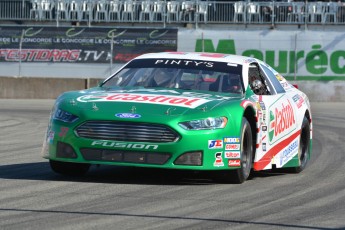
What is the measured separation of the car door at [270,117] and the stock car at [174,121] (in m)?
0.01

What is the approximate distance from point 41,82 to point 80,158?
21188 mm

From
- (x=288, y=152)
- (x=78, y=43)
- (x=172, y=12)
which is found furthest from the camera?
(x=172, y=12)

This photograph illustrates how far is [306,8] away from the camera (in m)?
34.8

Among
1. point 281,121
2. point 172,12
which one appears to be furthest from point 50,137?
point 172,12

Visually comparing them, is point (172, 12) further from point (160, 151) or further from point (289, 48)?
point (160, 151)

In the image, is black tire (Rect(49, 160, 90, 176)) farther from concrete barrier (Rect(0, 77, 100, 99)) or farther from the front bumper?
concrete barrier (Rect(0, 77, 100, 99))

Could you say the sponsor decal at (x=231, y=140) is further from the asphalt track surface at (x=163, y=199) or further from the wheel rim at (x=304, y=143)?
the wheel rim at (x=304, y=143)

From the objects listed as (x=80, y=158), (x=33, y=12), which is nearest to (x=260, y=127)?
(x=80, y=158)

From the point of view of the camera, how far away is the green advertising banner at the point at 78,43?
32594 millimetres

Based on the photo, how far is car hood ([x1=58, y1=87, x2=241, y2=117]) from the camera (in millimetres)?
8961

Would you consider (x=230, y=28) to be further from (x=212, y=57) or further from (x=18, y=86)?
(x=212, y=57)

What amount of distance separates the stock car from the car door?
0.01m

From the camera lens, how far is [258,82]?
1034 centimetres

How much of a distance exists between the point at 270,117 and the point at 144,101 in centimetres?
164
